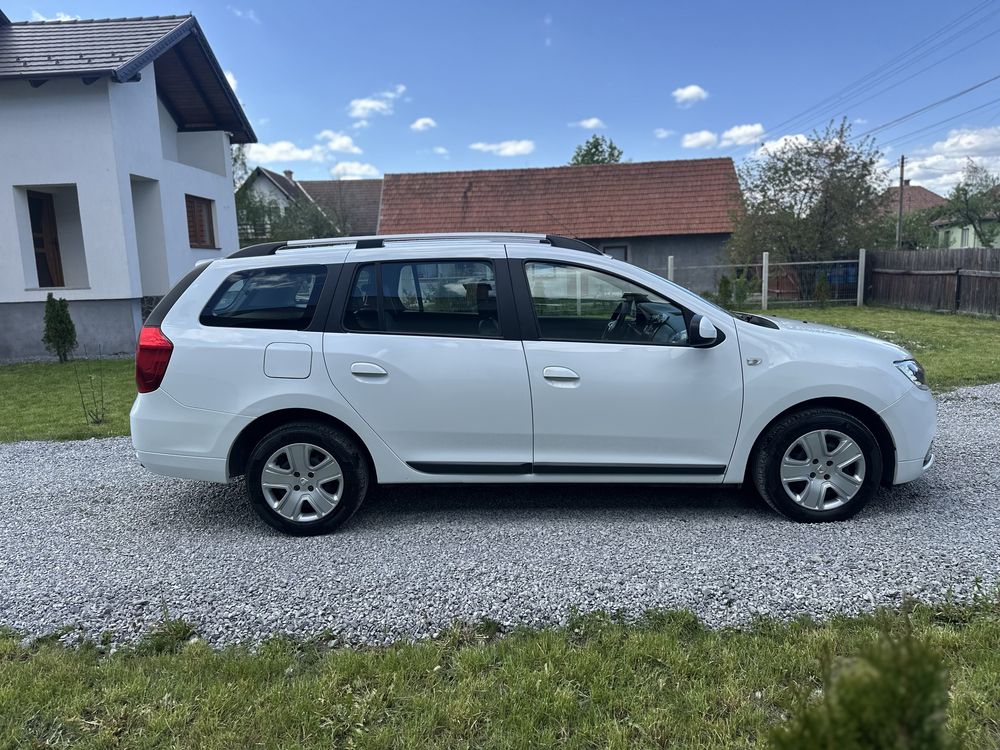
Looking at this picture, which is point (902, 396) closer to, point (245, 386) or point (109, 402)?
point (245, 386)

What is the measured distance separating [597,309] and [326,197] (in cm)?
3869

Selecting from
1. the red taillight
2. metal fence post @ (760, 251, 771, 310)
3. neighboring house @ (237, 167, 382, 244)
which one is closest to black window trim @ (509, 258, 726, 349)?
the red taillight

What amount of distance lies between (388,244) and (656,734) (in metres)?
3.34

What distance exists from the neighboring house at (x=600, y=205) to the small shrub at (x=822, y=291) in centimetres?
345

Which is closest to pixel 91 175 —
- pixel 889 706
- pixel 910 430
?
pixel 910 430

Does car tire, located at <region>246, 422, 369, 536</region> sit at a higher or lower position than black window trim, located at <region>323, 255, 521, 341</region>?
lower

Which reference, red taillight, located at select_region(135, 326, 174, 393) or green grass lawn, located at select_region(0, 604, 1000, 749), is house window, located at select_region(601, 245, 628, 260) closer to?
red taillight, located at select_region(135, 326, 174, 393)

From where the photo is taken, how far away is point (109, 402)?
916 cm

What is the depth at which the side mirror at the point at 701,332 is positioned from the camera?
419 centimetres

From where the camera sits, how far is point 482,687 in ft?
9.00

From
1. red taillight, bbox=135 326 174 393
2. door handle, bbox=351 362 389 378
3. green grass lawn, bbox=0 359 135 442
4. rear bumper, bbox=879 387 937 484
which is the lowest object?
green grass lawn, bbox=0 359 135 442

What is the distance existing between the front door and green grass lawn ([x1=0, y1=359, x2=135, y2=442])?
212 inches

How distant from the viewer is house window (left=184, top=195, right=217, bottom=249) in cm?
1661

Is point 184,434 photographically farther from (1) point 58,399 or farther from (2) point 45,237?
(2) point 45,237
